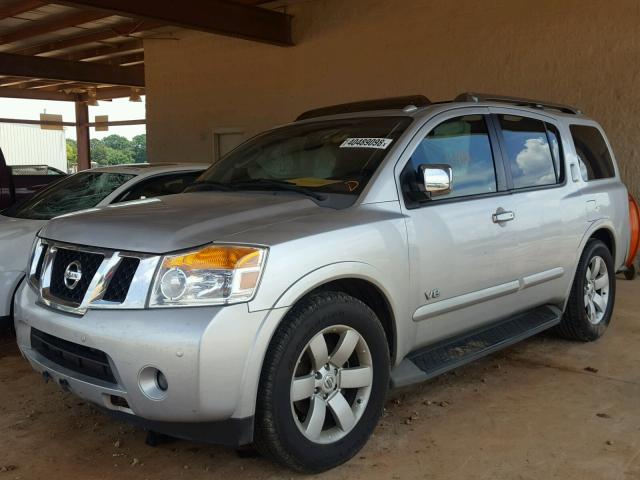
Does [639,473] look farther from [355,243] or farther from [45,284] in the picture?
[45,284]

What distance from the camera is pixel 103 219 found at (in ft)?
10.4

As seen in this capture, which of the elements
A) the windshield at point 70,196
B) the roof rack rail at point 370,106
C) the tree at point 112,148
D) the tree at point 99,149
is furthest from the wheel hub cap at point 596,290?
the tree at point 99,149

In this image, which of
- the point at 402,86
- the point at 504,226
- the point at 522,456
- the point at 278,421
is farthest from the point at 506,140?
the point at 402,86

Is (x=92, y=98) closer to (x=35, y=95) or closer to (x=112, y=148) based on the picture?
(x=35, y=95)

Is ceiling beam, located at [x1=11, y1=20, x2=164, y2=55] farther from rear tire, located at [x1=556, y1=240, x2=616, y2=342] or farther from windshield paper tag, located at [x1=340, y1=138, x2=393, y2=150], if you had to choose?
rear tire, located at [x1=556, y1=240, x2=616, y2=342]

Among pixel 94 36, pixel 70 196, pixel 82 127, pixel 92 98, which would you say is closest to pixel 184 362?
pixel 70 196

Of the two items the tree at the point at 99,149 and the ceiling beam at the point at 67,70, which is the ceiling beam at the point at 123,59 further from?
the tree at the point at 99,149

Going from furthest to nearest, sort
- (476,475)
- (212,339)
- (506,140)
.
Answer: (506,140) < (476,475) < (212,339)

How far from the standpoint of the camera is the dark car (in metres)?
7.70

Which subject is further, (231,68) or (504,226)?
(231,68)

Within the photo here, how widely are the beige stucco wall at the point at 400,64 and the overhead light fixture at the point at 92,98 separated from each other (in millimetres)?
12763

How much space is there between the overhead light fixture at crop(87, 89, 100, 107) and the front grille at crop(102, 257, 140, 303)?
25.1 meters

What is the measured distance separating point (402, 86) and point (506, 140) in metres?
6.07

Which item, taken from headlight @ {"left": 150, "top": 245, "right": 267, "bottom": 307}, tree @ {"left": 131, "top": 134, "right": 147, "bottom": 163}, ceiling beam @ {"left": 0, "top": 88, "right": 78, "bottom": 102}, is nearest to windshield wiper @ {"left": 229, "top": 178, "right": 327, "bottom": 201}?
headlight @ {"left": 150, "top": 245, "right": 267, "bottom": 307}
